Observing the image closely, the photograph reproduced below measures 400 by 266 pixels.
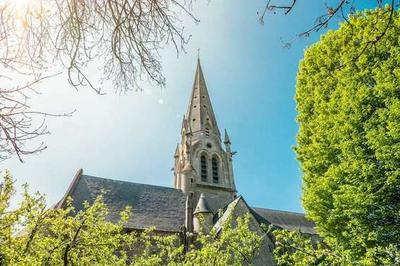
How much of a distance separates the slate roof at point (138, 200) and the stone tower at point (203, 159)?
72.7 inches

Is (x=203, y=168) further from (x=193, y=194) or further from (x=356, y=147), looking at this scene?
(x=356, y=147)

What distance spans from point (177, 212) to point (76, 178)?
6.94 metres

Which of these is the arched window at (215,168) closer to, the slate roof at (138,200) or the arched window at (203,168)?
the arched window at (203,168)

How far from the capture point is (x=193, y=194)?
25.4m

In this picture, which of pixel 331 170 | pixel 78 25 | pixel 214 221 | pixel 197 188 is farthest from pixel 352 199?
pixel 197 188

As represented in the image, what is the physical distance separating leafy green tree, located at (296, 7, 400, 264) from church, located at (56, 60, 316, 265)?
3.11 m

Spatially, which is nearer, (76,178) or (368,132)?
(368,132)

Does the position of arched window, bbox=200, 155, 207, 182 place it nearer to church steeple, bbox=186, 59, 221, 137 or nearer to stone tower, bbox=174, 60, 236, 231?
stone tower, bbox=174, 60, 236, 231

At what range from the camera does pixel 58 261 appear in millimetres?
6922

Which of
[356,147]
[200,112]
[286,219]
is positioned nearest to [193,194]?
[286,219]

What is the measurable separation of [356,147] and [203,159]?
80.0ft

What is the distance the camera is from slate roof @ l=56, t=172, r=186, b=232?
20047mm

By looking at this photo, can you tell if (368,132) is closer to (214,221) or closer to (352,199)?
(352,199)

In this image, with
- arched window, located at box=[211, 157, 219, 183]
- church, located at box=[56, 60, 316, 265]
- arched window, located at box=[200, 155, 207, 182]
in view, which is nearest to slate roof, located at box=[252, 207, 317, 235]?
church, located at box=[56, 60, 316, 265]
